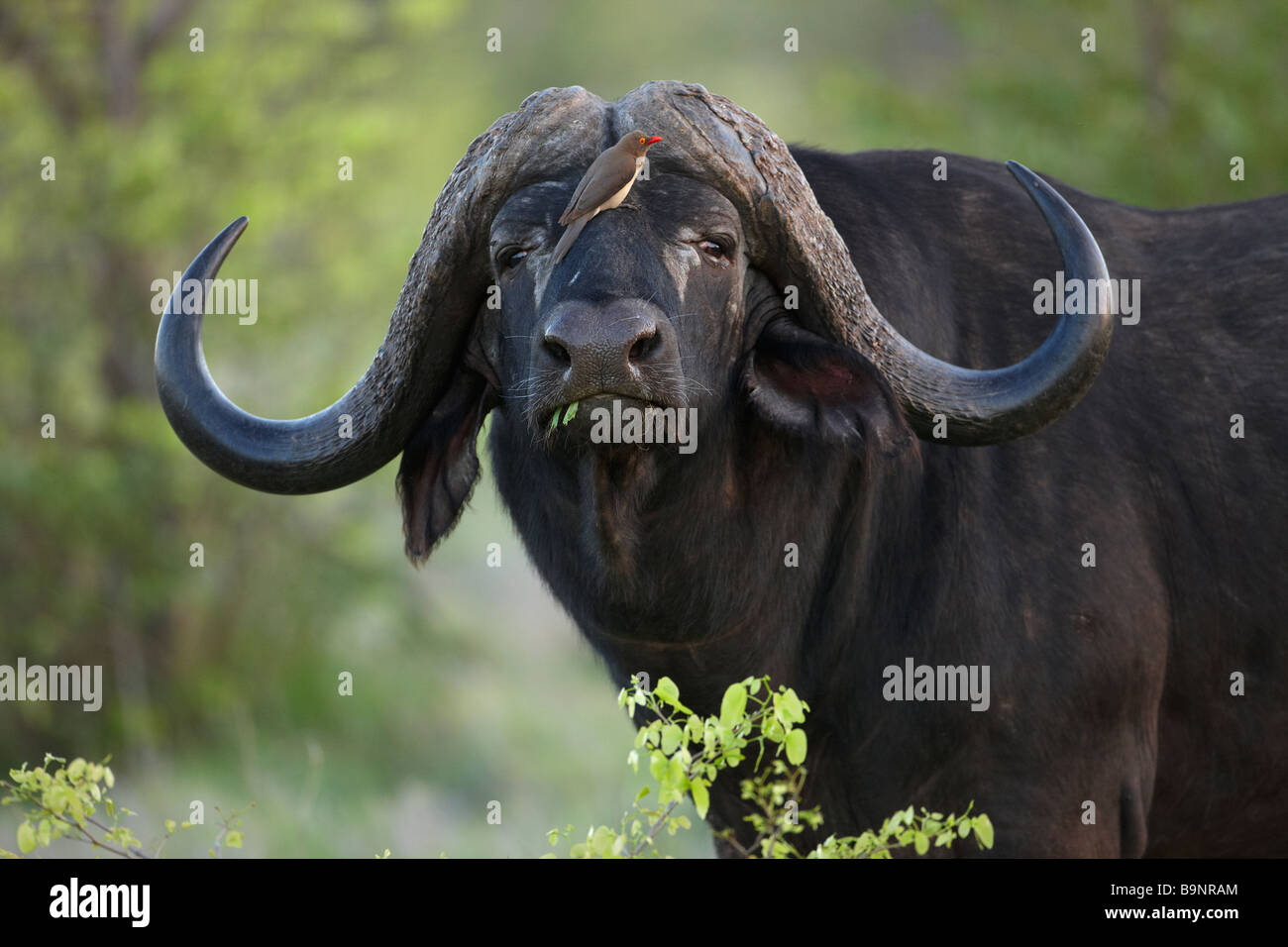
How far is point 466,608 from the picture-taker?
14.5 meters

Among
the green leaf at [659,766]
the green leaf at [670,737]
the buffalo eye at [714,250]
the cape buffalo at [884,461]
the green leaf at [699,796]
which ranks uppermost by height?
the buffalo eye at [714,250]

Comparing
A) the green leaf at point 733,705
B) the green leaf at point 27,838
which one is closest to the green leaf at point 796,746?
the green leaf at point 733,705

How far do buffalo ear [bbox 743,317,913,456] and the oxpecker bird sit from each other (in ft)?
2.17

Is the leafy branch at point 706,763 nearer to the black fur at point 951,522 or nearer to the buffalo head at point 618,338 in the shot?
the black fur at point 951,522

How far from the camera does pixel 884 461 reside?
177 inches

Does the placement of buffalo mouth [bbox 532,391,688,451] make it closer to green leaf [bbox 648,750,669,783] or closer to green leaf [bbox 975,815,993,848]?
green leaf [bbox 648,750,669,783]

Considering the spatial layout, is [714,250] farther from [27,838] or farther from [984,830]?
[27,838]

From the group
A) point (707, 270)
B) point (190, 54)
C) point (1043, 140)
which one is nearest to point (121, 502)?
point (190, 54)

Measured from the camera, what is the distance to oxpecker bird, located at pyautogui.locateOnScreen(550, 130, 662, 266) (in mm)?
4270

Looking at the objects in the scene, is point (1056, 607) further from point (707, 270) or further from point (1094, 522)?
point (707, 270)

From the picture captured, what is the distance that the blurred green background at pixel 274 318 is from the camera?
35.4ft

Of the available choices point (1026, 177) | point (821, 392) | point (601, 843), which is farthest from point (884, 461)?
point (601, 843)

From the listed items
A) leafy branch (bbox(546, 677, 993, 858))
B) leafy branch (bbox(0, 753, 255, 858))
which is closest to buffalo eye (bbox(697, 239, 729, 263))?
leafy branch (bbox(546, 677, 993, 858))
